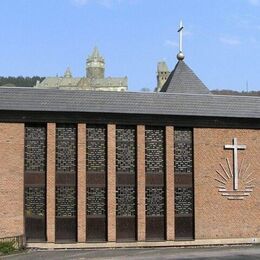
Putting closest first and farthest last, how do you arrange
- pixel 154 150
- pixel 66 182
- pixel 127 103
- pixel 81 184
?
pixel 81 184, pixel 66 182, pixel 127 103, pixel 154 150

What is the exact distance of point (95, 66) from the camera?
531 feet

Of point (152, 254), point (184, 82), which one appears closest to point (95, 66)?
point (184, 82)

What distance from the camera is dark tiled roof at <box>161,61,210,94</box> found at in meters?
31.1

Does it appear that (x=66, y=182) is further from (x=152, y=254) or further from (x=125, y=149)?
(x=152, y=254)

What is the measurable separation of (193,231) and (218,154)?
424 centimetres

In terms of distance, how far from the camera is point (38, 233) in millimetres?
25562

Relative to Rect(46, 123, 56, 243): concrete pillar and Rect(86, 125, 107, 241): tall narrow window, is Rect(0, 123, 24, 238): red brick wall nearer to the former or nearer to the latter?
Rect(46, 123, 56, 243): concrete pillar

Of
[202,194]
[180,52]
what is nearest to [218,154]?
[202,194]

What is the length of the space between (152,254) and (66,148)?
7165mm

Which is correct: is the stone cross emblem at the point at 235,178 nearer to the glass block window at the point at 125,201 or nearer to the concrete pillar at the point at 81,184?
the glass block window at the point at 125,201

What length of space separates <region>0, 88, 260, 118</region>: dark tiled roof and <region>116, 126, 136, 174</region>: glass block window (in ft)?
3.53

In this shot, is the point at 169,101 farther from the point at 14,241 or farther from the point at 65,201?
the point at 14,241

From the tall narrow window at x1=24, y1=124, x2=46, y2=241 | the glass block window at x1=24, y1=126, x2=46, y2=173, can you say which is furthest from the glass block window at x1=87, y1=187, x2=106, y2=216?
the glass block window at x1=24, y1=126, x2=46, y2=173

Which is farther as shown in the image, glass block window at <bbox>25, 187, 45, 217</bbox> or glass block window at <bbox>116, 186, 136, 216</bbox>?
glass block window at <bbox>116, 186, 136, 216</bbox>
